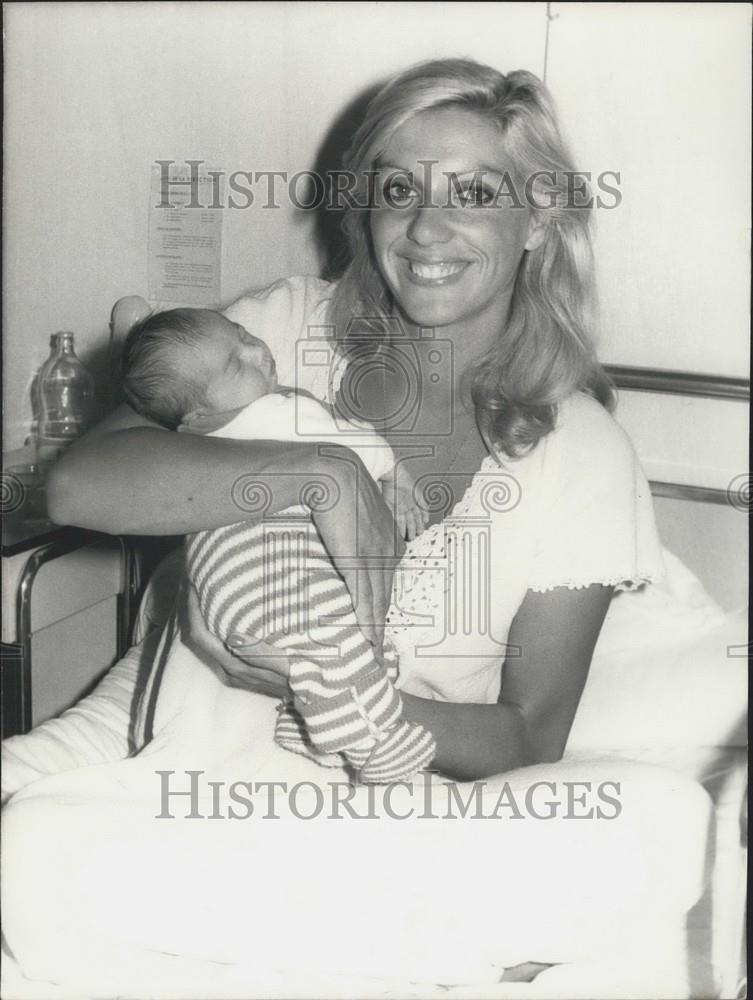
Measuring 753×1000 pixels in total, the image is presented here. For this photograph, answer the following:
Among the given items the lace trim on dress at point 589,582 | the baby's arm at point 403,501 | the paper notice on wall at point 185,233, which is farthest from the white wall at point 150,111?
the lace trim on dress at point 589,582

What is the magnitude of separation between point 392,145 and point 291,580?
473 millimetres

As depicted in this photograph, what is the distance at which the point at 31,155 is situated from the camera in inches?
47.3

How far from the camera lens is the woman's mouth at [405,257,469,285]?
1.12 m

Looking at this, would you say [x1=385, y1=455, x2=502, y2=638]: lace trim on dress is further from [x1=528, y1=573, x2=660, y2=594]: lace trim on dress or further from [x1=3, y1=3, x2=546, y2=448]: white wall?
[x1=3, y1=3, x2=546, y2=448]: white wall

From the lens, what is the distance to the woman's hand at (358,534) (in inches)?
39.6

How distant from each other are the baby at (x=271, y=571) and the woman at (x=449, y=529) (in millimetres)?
25

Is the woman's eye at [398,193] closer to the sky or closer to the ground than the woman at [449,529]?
closer to the sky

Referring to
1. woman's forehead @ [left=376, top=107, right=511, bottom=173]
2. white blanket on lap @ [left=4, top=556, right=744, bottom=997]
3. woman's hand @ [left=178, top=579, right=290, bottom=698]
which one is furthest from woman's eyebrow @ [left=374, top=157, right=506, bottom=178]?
white blanket on lap @ [left=4, top=556, right=744, bottom=997]

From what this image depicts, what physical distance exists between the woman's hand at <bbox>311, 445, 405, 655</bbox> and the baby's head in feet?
0.35

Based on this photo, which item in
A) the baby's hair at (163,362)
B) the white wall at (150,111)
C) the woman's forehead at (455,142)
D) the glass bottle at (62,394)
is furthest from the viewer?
the glass bottle at (62,394)

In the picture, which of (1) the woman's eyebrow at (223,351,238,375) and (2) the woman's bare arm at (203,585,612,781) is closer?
(1) the woman's eyebrow at (223,351,238,375)

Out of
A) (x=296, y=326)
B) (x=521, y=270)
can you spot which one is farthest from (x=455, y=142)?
(x=296, y=326)

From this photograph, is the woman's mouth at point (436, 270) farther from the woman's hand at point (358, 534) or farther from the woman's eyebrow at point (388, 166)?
the woman's hand at point (358, 534)

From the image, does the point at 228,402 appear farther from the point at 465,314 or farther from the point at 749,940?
the point at 749,940
